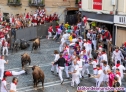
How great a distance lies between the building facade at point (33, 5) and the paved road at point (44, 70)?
790 centimetres

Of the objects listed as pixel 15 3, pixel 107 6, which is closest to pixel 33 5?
pixel 15 3

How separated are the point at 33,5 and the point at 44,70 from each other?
17.2 m

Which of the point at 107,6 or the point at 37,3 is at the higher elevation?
the point at 107,6

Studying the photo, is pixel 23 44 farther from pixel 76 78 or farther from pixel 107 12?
pixel 76 78

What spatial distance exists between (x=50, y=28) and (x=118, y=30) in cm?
814

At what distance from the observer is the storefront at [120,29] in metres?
27.4

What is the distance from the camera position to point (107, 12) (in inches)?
1147

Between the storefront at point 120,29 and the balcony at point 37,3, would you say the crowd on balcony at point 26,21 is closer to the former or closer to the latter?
the balcony at point 37,3

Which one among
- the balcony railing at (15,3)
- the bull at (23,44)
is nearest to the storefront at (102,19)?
the bull at (23,44)

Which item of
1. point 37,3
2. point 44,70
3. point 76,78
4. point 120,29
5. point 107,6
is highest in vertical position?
point 107,6

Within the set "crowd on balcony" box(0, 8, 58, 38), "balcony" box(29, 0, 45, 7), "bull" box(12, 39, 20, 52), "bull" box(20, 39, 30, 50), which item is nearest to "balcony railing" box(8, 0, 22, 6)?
"balcony" box(29, 0, 45, 7)

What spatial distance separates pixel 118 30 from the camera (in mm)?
28016

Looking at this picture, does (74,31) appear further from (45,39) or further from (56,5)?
(56,5)

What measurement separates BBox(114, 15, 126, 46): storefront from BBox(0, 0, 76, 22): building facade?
1167 cm
